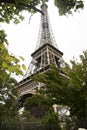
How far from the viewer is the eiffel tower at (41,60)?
38534 millimetres

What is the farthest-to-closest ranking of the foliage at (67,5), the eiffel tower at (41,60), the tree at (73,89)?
the eiffel tower at (41,60), the tree at (73,89), the foliage at (67,5)

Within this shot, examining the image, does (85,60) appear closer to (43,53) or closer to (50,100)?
(50,100)

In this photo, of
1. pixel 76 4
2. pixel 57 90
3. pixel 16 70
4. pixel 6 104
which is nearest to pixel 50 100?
pixel 57 90

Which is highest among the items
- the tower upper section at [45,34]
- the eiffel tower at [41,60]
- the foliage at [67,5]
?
the tower upper section at [45,34]

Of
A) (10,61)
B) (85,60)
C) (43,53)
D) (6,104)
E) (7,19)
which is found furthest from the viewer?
(43,53)

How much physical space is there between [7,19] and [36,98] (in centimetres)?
904

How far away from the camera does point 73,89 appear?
40.7ft

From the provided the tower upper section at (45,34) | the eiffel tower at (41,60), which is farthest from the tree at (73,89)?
the tower upper section at (45,34)

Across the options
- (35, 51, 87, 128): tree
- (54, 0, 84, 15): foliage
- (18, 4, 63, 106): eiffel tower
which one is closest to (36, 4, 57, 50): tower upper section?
(18, 4, 63, 106): eiffel tower

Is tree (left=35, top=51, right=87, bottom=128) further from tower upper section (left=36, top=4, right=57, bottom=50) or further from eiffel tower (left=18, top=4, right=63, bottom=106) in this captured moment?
tower upper section (left=36, top=4, right=57, bottom=50)

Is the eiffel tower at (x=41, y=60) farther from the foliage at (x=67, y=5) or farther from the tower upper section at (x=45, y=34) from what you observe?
the foliage at (x=67, y=5)

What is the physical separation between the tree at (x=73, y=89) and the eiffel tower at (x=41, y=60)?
21.8 m

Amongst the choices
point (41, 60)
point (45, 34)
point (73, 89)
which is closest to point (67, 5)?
point (73, 89)

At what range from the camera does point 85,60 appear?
14.0 metres
